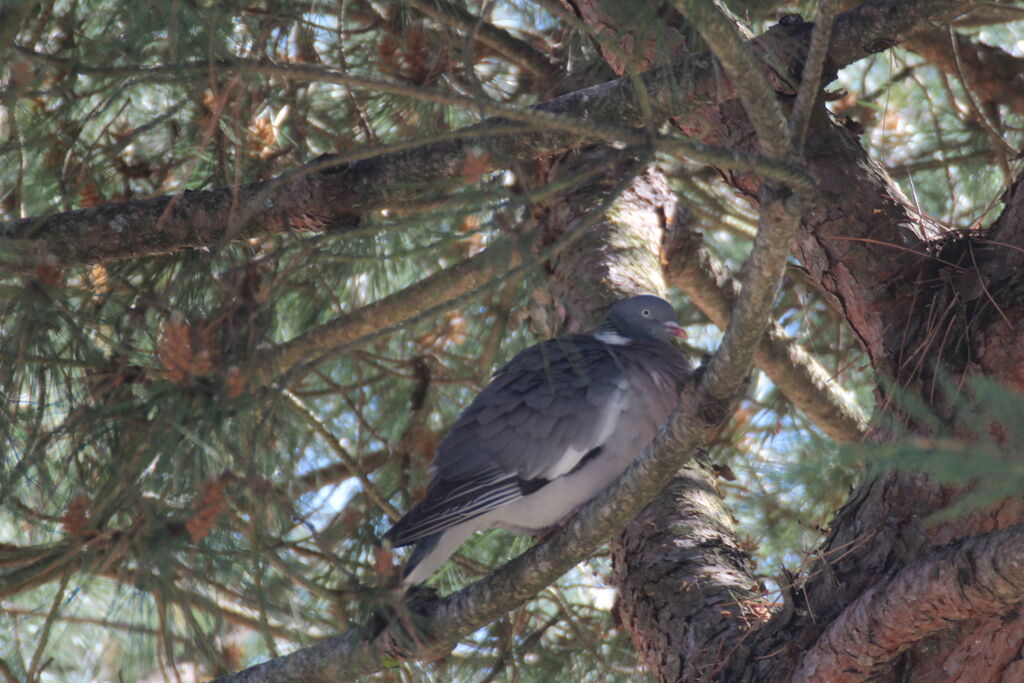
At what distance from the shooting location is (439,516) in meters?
2.96

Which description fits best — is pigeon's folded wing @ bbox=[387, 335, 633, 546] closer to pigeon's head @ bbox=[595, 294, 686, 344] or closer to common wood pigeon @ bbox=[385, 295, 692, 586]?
common wood pigeon @ bbox=[385, 295, 692, 586]

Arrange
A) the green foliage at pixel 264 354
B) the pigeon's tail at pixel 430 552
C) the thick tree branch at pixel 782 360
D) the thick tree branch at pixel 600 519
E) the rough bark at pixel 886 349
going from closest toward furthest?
1. the green foliage at pixel 264 354
2. the thick tree branch at pixel 600 519
3. the rough bark at pixel 886 349
4. the pigeon's tail at pixel 430 552
5. the thick tree branch at pixel 782 360

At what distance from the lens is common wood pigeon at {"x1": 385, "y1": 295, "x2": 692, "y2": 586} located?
3.05 metres

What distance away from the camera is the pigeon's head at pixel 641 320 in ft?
11.1

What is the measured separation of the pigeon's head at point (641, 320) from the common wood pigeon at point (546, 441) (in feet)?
0.41

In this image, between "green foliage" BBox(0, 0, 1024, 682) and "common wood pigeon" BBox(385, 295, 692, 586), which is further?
"common wood pigeon" BBox(385, 295, 692, 586)

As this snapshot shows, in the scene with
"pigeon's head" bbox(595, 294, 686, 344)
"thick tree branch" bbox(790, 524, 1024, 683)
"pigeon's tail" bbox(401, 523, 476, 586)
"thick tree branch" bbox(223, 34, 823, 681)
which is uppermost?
"pigeon's head" bbox(595, 294, 686, 344)

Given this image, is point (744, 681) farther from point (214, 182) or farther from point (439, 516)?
point (214, 182)

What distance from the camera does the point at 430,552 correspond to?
9.86 ft

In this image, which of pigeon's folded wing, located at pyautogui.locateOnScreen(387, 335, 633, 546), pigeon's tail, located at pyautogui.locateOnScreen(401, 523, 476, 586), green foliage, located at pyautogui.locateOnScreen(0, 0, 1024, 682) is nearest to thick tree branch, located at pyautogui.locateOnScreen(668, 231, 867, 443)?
green foliage, located at pyautogui.locateOnScreen(0, 0, 1024, 682)

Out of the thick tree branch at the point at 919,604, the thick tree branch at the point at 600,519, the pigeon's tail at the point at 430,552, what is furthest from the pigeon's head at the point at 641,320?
the thick tree branch at the point at 919,604

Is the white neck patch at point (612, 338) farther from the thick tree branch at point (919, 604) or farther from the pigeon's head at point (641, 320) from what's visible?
the thick tree branch at point (919, 604)

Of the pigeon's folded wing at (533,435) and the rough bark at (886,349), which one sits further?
the pigeon's folded wing at (533,435)

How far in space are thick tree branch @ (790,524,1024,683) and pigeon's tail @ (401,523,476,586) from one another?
1104 millimetres
